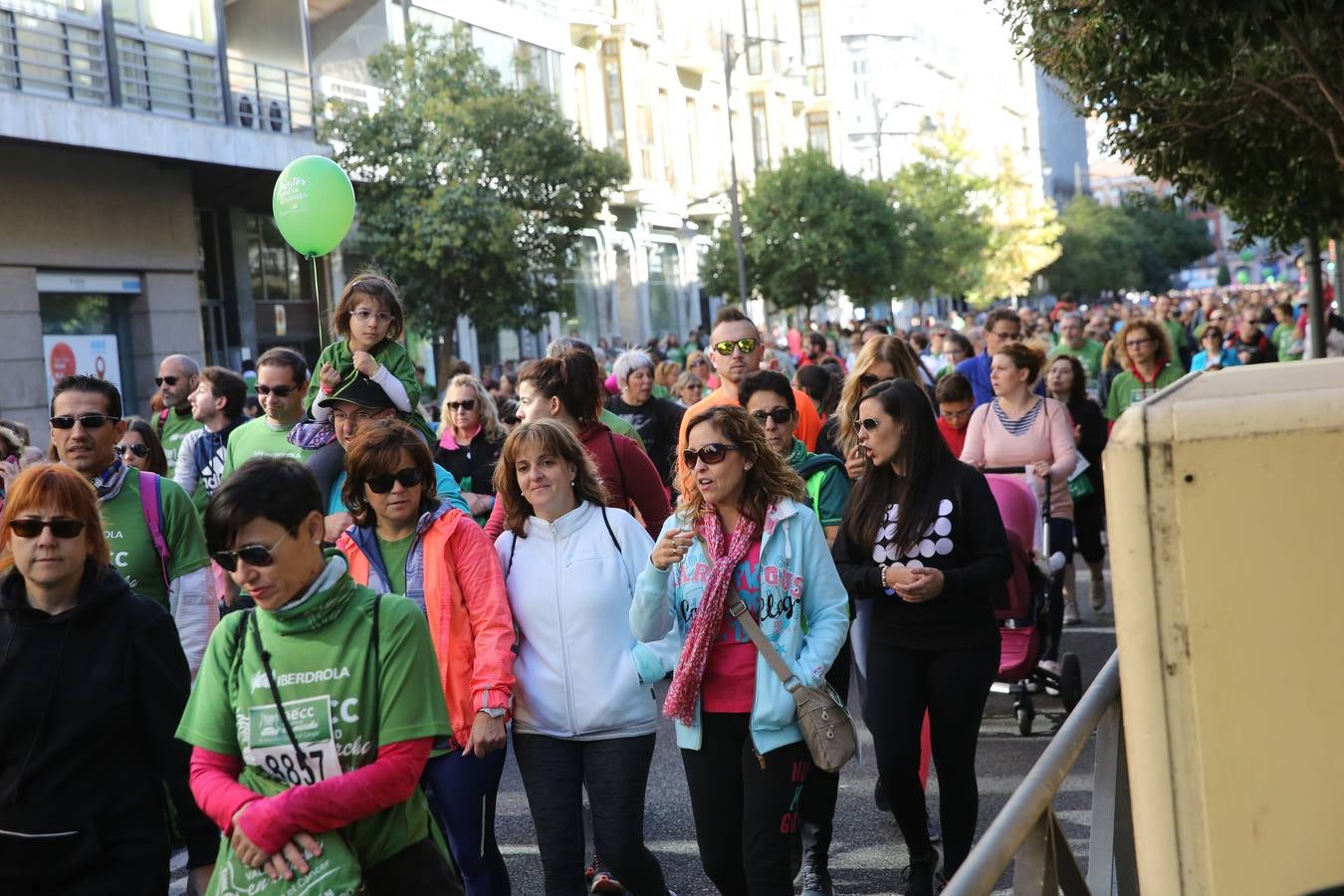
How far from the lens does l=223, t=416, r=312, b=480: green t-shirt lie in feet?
22.4

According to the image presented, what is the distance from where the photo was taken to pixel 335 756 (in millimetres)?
3615

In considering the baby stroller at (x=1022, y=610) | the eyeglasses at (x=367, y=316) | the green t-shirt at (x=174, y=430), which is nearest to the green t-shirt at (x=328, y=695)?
the eyeglasses at (x=367, y=316)

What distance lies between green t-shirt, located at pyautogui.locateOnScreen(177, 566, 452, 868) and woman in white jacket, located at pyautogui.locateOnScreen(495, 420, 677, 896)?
4.10ft

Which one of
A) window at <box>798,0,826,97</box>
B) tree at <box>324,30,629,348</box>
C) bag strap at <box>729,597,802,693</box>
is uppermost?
window at <box>798,0,826,97</box>

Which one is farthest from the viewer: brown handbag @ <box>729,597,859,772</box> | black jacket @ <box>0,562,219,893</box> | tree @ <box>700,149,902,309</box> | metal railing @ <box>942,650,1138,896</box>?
tree @ <box>700,149,902,309</box>

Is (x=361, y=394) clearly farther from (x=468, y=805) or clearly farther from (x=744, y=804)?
(x=744, y=804)

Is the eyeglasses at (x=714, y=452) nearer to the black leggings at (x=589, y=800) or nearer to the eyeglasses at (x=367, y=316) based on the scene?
the black leggings at (x=589, y=800)

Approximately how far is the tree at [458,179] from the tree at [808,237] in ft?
53.0

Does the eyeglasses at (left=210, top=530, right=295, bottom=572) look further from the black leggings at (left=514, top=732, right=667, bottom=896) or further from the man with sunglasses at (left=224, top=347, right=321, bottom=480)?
the man with sunglasses at (left=224, top=347, right=321, bottom=480)

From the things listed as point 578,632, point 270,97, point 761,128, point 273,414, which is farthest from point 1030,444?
point 761,128

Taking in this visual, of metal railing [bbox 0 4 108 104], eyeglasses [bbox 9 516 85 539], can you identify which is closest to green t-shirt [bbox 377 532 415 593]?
eyeglasses [bbox 9 516 85 539]

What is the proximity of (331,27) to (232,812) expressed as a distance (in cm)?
2940

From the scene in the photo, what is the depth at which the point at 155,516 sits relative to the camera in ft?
18.9

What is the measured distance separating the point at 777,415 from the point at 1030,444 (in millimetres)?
3269
